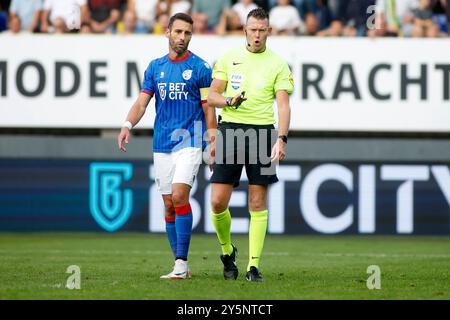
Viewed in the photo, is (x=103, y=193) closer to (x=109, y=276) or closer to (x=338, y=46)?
(x=338, y=46)

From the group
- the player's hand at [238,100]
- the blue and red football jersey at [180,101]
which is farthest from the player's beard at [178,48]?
the player's hand at [238,100]

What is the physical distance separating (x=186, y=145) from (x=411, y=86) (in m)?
8.86

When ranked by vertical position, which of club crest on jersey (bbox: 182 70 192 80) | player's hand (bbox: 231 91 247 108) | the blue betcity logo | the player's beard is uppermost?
the player's beard

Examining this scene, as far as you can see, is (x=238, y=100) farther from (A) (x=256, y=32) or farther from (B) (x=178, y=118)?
(B) (x=178, y=118)

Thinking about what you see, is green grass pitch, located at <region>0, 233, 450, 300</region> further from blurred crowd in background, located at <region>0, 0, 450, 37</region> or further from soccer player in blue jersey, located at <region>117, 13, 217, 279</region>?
blurred crowd in background, located at <region>0, 0, 450, 37</region>

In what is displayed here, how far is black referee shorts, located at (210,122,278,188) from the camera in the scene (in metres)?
9.70

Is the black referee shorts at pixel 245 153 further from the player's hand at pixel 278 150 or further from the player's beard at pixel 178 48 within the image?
the player's beard at pixel 178 48

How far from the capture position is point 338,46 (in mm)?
18156

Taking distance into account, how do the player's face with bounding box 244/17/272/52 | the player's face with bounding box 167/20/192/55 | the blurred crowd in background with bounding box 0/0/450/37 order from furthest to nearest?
1. the blurred crowd in background with bounding box 0/0/450/37
2. the player's face with bounding box 167/20/192/55
3. the player's face with bounding box 244/17/272/52

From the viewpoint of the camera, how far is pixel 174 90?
33.2 ft

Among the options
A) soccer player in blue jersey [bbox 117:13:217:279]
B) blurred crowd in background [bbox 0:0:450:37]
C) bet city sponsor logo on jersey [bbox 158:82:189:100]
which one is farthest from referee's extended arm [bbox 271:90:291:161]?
blurred crowd in background [bbox 0:0:450:37]

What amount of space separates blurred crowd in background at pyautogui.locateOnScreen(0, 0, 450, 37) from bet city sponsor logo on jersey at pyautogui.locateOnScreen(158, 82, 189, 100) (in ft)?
26.6
